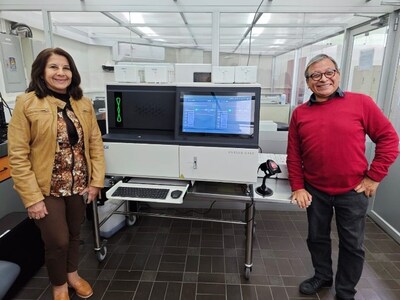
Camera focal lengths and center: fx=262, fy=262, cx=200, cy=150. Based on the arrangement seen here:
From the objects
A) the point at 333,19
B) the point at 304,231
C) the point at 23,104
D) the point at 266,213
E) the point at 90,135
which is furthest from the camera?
the point at 333,19

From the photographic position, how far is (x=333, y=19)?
3.55 m

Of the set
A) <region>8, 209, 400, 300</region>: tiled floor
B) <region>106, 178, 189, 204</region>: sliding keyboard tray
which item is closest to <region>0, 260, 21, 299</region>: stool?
<region>106, 178, 189, 204</region>: sliding keyboard tray

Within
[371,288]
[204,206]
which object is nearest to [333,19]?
[204,206]

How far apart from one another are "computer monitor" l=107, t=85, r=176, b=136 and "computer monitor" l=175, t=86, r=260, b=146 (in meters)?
0.13

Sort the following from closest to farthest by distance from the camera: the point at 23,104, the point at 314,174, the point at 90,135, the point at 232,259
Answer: the point at 23,104
the point at 314,174
the point at 90,135
the point at 232,259

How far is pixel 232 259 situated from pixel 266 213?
0.95 meters

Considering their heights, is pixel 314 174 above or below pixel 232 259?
above

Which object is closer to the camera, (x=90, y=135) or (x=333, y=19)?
(x=90, y=135)

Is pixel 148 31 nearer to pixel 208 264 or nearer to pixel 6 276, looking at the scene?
pixel 208 264

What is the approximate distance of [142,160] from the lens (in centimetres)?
192

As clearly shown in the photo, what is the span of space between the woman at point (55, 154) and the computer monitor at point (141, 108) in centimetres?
30

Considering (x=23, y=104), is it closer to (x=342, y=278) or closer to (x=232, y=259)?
(x=232, y=259)

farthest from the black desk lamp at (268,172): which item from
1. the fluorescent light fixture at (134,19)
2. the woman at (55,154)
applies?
the fluorescent light fixture at (134,19)

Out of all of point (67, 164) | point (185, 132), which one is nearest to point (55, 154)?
point (67, 164)
